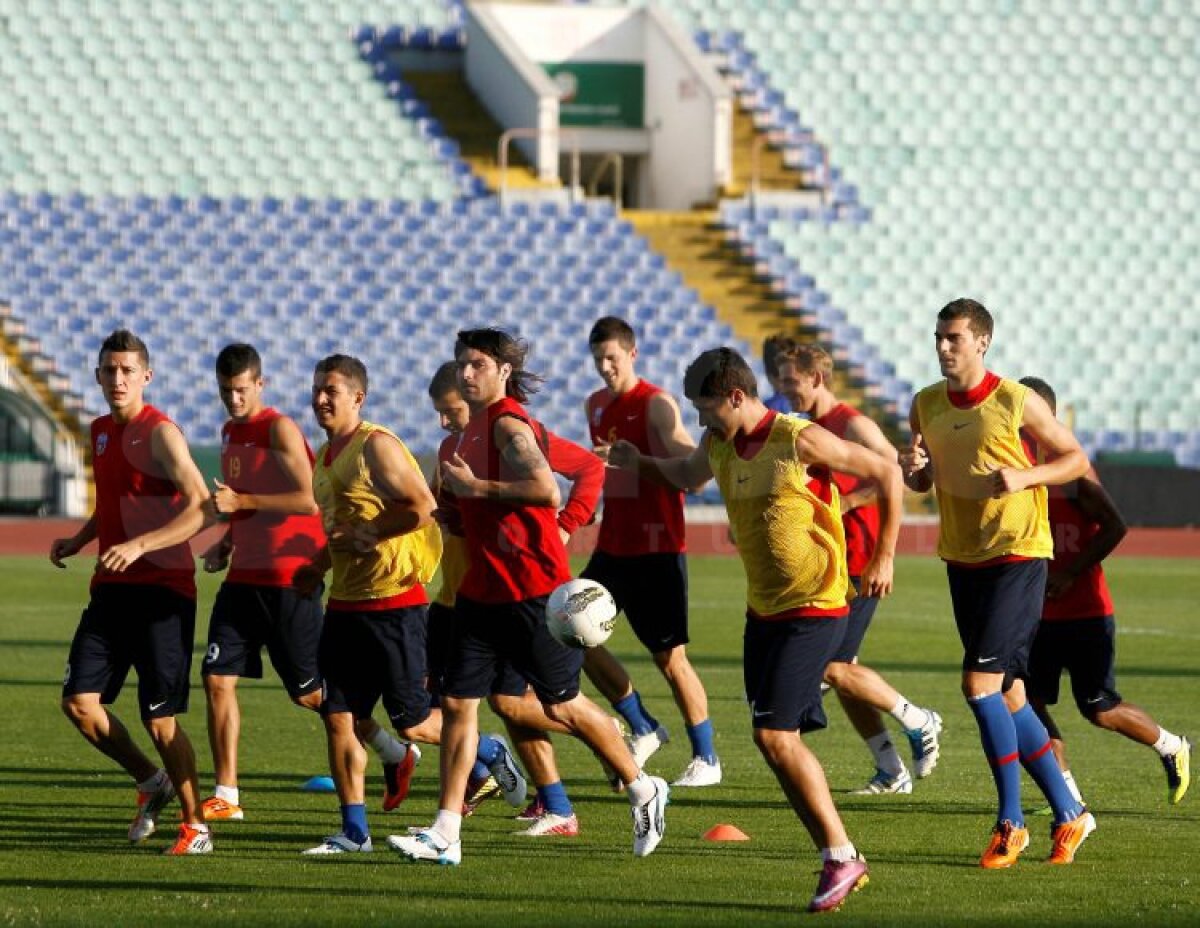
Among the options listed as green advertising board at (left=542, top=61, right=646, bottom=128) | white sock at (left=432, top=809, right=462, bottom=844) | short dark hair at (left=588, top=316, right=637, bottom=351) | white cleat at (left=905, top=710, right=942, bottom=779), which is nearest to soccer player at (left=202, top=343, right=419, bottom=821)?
white sock at (left=432, top=809, right=462, bottom=844)

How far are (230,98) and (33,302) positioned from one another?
5300 mm

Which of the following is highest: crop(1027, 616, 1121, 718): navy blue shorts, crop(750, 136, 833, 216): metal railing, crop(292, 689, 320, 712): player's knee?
crop(750, 136, 833, 216): metal railing

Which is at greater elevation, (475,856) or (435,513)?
(435,513)

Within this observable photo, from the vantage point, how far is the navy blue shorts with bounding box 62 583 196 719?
8.66 m

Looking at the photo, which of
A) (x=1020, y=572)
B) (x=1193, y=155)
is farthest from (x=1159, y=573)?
(x=1020, y=572)

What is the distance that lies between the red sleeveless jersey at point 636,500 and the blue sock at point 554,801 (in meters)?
2.25

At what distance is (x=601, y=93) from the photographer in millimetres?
37250

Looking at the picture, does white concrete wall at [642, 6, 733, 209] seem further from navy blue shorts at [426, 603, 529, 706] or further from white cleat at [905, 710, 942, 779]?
navy blue shorts at [426, 603, 529, 706]

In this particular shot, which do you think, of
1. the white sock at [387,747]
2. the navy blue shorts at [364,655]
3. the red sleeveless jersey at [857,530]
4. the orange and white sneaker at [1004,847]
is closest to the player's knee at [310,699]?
the white sock at [387,747]

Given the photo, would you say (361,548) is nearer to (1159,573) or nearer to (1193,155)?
(1159,573)

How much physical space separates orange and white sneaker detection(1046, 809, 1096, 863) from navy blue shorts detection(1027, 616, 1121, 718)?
1001mm

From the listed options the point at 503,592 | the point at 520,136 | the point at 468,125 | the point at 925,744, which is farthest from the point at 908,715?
the point at 468,125

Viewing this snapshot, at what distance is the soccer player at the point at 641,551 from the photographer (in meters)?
11.0

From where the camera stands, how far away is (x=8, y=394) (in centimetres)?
2866
